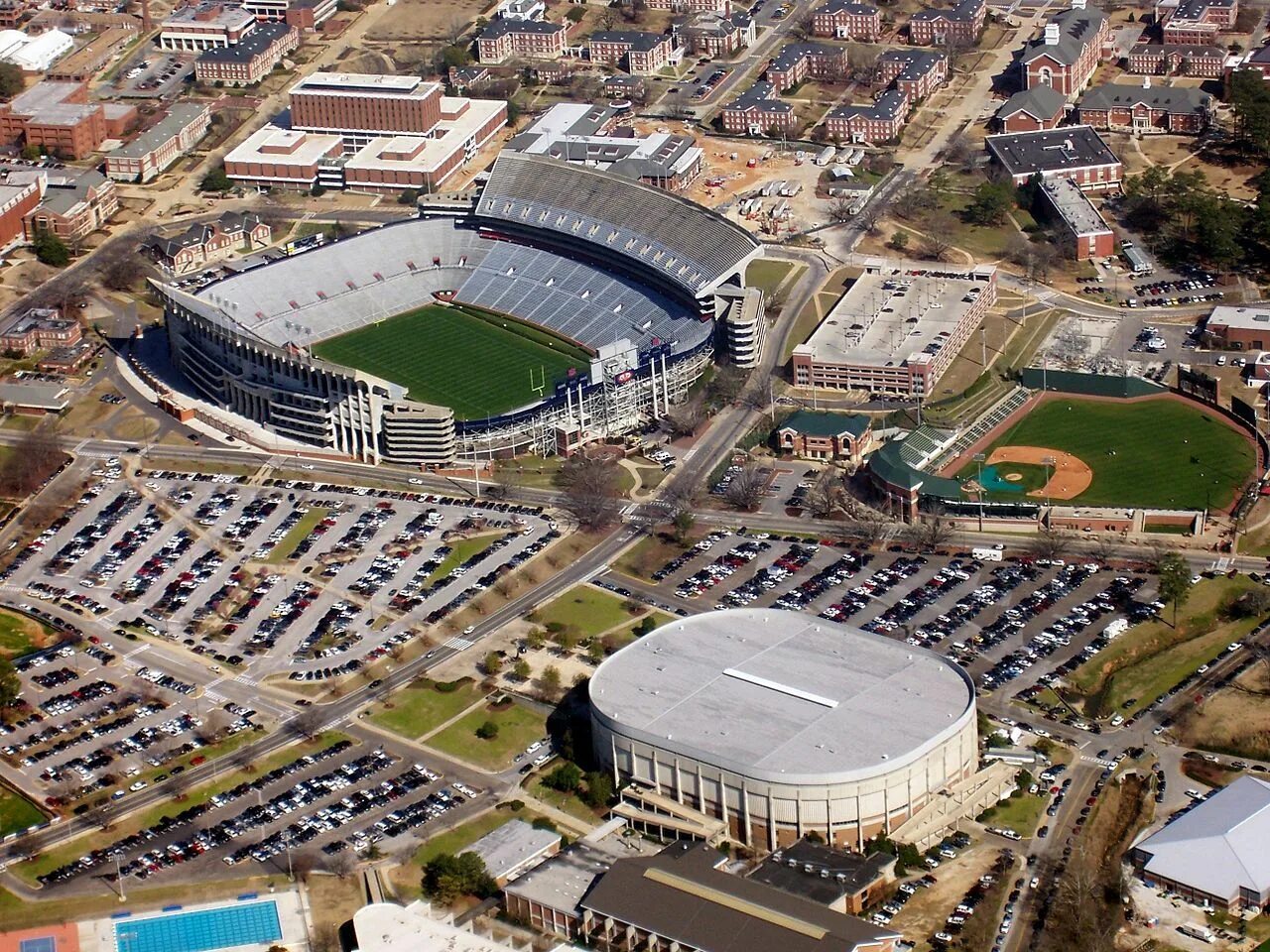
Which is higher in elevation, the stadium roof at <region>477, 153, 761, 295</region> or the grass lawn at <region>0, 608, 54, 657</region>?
the stadium roof at <region>477, 153, 761, 295</region>

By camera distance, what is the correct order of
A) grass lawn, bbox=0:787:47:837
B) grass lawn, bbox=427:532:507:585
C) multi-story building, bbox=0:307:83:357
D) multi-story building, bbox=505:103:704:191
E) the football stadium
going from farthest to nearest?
multi-story building, bbox=505:103:704:191 → multi-story building, bbox=0:307:83:357 → the football stadium → grass lawn, bbox=427:532:507:585 → grass lawn, bbox=0:787:47:837

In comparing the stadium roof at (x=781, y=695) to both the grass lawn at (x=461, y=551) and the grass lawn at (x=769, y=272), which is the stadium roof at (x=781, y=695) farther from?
the grass lawn at (x=769, y=272)

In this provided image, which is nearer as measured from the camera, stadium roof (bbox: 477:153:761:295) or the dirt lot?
the dirt lot

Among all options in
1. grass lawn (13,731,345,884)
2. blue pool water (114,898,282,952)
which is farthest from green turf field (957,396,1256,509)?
blue pool water (114,898,282,952)

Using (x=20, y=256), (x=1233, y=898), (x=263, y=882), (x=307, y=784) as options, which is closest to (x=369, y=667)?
(x=307, y=784)

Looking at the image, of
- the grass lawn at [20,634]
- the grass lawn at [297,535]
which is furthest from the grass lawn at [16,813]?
the grass lawn at [297,535]

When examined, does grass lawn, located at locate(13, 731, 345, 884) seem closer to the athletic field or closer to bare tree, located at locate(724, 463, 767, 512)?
bare tree, located at locate(724, 463, 767, 512)

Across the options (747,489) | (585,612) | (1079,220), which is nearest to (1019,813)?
(585,612)

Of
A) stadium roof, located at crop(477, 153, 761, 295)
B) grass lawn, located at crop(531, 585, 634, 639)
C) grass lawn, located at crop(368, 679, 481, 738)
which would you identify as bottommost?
grass lawn, located at crop(531, 585, 634, 639)
